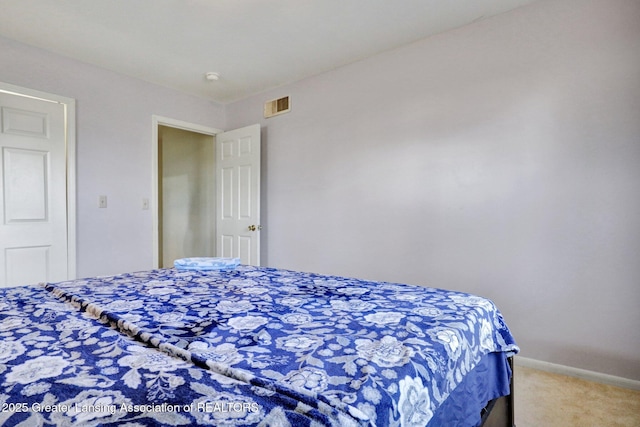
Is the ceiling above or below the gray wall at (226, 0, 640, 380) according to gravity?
above

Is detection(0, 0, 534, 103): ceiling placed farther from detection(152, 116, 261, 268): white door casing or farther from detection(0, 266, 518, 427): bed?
detection(0, 266, 518, 427): bed

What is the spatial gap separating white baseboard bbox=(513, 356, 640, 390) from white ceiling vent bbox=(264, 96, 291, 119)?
2931mm

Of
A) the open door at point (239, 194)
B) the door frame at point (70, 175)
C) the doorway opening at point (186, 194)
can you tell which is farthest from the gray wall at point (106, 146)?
the doorway opening at point (186, 194)

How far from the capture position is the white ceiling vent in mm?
3518

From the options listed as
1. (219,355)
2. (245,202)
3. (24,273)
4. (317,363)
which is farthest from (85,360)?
(245,202)

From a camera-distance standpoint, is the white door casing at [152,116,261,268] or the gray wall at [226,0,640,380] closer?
the gray wall at [226,0,640,380]

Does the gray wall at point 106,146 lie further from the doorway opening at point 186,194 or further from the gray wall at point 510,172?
the gray wall at point 510,172

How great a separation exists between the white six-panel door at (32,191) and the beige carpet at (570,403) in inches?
138

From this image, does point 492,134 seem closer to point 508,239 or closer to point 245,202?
point 508,239

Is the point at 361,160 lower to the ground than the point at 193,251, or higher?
higher

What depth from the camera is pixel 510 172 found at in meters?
2.28

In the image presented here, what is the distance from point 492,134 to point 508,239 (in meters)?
0.74

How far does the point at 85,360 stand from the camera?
71 centimetres

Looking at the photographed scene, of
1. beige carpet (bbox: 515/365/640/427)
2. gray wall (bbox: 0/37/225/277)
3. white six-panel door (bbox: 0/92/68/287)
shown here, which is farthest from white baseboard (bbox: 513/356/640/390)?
white six-panel door (bbox: 0/92/68/287)
